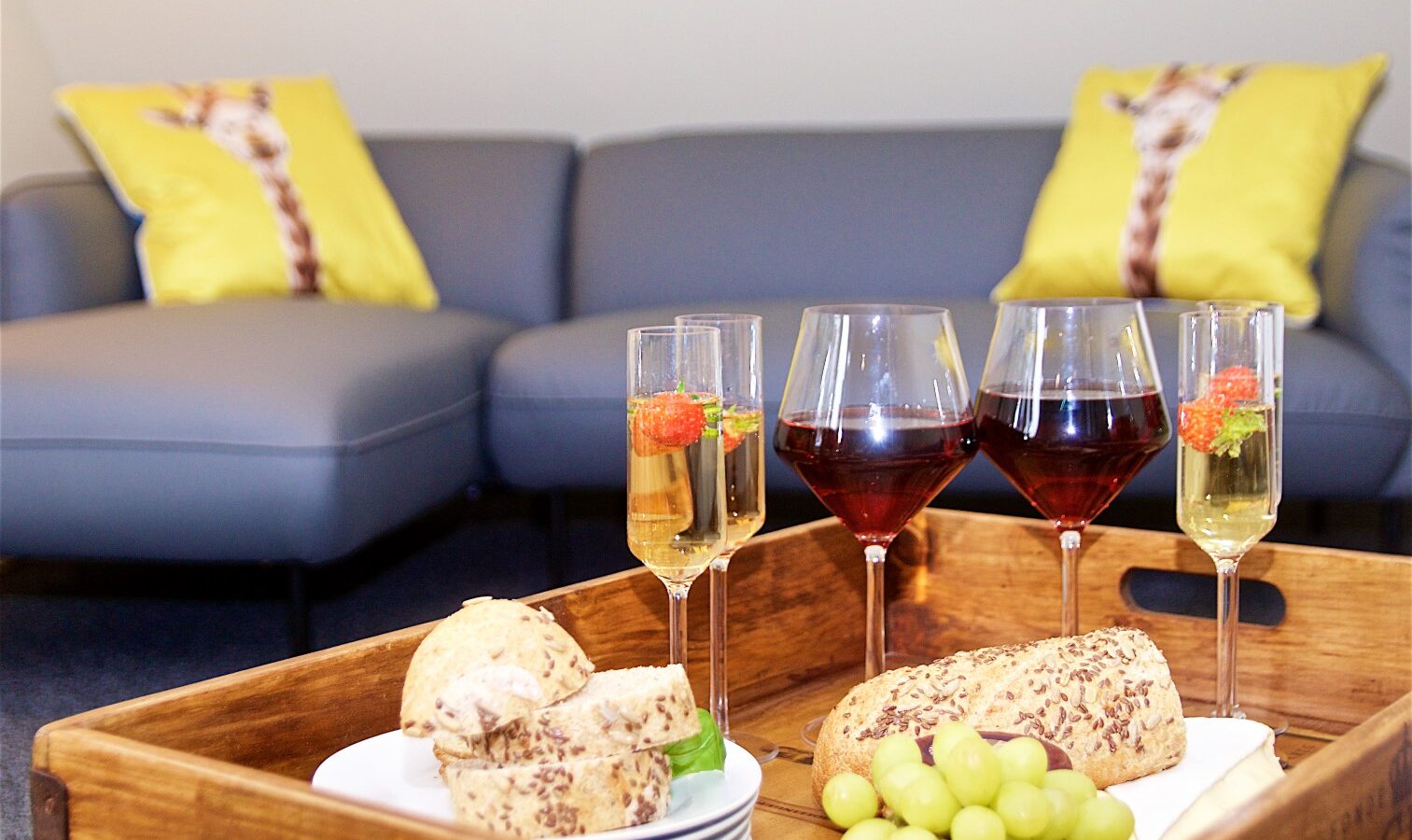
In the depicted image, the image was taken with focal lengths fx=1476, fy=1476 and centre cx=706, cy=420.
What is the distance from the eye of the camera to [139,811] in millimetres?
701

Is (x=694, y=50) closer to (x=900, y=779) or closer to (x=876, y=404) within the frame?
(x=876, y=404)

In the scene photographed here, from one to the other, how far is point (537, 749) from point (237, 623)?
1.74 meters

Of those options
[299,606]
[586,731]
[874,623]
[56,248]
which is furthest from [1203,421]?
[56,248]

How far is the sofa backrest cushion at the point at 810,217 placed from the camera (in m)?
2.79

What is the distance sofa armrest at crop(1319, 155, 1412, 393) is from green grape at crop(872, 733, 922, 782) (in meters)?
1.65

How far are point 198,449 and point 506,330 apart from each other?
86 cm

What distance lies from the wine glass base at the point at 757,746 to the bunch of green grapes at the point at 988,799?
0.62 ft

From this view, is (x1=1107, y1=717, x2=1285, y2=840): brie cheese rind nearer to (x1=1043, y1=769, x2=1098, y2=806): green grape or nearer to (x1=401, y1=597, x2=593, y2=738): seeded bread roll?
(x1=1043, y1=769, x2=1098, y2=806): green grape

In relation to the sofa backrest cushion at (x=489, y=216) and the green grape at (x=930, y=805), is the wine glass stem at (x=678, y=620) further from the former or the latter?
the sofa backrest cushion at (x=489, y=216)

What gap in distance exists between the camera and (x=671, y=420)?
2.79 ft

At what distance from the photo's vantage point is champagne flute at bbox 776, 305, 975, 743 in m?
0.90

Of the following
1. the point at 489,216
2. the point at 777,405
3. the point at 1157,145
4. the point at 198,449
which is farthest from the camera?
the point at 489,216

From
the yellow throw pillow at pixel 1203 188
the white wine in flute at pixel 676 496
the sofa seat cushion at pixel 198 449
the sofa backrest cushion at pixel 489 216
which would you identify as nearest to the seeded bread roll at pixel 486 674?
the white wine in flute at pixel 676 496

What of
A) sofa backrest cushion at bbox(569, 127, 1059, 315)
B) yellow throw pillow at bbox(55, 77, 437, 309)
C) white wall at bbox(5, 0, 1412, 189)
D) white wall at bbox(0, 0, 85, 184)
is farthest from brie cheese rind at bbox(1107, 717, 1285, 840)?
white wall at bbox(0, 0, 85, 184)
